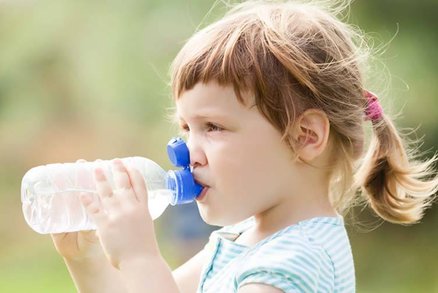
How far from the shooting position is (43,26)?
19.7 feet

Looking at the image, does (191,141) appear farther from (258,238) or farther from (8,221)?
(8,221)

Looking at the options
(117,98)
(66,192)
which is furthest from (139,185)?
(117,98)

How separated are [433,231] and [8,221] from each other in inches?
99.0

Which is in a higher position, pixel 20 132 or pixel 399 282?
pixel 20 132

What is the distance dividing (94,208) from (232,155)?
255mm

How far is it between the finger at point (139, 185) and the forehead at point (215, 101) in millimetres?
139

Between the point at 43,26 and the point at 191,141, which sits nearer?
the point at 191,141

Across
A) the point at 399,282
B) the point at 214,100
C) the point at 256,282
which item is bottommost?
the point at 399,282

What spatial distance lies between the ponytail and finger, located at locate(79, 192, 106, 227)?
544 millimetres

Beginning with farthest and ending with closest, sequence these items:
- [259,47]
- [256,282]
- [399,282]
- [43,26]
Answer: [43,26], [399,282], [259,47], [256,282]

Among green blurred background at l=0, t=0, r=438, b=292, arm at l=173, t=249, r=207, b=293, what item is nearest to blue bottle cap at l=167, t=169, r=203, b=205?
arm at l=173, t=249, r=207, b=293

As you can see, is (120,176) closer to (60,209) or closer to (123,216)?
(123,216)

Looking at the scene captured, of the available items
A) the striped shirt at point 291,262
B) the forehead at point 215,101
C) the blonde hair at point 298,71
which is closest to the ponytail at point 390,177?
the blonde hair at point 298,71

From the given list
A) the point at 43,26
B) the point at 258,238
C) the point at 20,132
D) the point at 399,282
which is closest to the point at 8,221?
the point at 20,132
